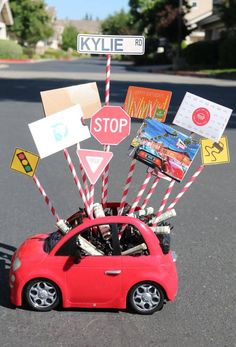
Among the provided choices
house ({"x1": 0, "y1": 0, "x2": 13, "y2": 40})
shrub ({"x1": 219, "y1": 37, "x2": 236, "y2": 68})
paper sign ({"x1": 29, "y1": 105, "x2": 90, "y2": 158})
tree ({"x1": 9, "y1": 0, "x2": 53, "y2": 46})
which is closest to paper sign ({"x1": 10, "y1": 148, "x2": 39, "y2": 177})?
paper sign ({"x1": 29, "y1": 105, "x2": 90, "y2": 158})

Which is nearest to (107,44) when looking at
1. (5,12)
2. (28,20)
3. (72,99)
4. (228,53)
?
(72,99)

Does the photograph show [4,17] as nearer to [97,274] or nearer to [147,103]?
[147,103]

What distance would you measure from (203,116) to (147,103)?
0.43m

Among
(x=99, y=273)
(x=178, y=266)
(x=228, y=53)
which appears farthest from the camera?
(x=228, y=53)

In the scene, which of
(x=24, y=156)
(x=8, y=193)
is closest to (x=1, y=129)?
(x=8, y=193)

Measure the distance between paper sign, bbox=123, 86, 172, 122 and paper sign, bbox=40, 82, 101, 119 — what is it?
26 centimetres

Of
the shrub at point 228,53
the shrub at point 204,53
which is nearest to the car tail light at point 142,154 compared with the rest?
the shrub at point 228,53

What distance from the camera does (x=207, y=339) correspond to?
11.3 feet

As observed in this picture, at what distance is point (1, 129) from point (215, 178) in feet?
17.6

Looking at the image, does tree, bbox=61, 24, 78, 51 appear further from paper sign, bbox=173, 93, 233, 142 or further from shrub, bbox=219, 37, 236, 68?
paper sign, bbox=173, 93, 233, 142

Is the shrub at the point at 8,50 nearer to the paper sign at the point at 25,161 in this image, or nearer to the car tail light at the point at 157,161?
the paper sign at the point at 25,161

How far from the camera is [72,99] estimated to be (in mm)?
4035

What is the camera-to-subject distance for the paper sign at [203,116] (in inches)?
152

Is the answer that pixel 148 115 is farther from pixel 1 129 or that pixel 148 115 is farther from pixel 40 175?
pixel 1 129
